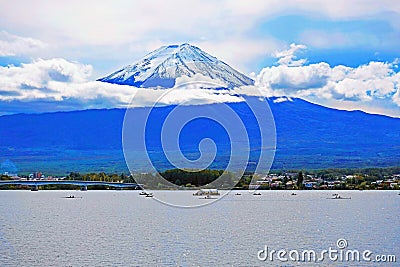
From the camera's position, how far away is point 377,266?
69.4 ft

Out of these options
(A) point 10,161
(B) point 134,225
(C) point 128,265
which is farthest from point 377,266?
(A) point 10,161

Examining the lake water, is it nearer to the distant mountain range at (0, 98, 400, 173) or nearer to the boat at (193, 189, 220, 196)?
the boat at (193, 189, 220, 196)

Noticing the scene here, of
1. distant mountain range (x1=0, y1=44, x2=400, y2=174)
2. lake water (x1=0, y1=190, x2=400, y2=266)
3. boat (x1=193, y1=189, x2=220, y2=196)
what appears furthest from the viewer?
distant mountain range (x1=0, y1=44, x2=400, y2=174)

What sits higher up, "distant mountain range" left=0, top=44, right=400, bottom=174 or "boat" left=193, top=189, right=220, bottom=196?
"distant mountain range" left=0, top=44, right=400, bottom=174

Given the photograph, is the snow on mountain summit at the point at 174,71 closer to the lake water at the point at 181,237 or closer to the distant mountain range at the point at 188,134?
the distant mountain range at the point at 188,134

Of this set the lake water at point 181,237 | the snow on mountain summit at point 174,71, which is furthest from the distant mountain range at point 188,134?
the lake water at point 181,237

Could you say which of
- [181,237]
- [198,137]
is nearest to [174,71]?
[198,137]

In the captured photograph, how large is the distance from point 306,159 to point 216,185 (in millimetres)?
45718

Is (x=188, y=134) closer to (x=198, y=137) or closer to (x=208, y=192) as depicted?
(x=198, y=137)

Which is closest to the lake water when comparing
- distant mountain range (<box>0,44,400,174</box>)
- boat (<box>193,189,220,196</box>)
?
boat (<box>193,189,220,196</box>)

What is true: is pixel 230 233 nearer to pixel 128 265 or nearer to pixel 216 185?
pixel 128 265

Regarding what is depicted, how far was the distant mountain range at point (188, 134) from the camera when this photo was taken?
120375 mm

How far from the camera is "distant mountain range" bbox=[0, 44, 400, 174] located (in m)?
120

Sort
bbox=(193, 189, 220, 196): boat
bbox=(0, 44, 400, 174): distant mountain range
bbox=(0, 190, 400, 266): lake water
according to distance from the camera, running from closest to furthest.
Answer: bbox=(0, 190, 400, 266): lake water → bbox=(193, 189, 220, 196): boat → bbox=(0, 44, 400, 174): distant mountain range
